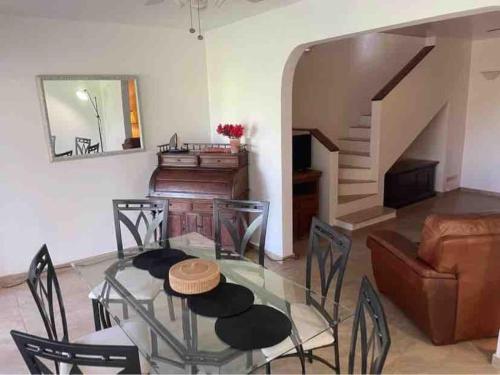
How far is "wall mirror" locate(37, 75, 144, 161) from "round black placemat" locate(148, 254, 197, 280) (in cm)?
197

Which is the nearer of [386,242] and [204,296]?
[204,296]

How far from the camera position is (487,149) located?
6.51 m

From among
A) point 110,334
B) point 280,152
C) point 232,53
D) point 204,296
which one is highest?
point 232,53

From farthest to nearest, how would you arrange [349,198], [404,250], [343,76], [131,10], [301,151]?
1. [343,76]
2. [349,198]
3. [301,151]
4. [131,10]
5. [404,250]

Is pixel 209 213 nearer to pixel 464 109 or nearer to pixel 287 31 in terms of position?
pixel 287 31

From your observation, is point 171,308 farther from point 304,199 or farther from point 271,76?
point 304,199

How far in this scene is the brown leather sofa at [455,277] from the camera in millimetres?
2357

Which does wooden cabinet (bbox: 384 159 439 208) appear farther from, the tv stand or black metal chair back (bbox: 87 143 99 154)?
black metal chair back (bbox: 87 143 99 154)

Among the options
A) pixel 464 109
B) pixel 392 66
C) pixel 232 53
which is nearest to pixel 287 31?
pixel 232 53

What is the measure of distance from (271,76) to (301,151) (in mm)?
1458

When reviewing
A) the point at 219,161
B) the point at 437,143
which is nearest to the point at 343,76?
the point at 437,143

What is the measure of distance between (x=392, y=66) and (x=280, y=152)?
154 inches

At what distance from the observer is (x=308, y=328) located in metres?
1.91

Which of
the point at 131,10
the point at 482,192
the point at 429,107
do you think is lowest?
the point at 482,192
